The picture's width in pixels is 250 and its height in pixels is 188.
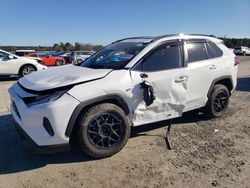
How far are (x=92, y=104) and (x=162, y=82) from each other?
48.1 inches

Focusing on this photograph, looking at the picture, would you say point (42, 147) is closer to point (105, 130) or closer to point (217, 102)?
point (105, 130)

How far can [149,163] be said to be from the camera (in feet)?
13.4

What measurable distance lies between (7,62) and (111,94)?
10912 millimetres

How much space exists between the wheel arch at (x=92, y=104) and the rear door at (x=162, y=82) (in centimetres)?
17

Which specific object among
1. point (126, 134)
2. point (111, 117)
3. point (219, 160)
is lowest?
point (219, 160)

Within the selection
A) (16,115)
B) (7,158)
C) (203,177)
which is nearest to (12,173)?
(7,158)

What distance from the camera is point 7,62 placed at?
44.8 feet

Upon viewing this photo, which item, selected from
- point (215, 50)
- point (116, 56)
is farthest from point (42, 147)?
point (215, 50)

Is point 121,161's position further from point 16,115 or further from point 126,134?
point 16,115

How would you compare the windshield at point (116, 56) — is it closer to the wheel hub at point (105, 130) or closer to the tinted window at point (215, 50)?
the wheel hub at point (105, 130)

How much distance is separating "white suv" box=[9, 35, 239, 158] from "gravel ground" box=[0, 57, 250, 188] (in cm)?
30

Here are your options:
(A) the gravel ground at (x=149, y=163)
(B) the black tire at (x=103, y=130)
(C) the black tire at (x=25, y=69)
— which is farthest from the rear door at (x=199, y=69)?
(C) the black tire at (x=25, y=69)

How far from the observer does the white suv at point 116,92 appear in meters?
3.79

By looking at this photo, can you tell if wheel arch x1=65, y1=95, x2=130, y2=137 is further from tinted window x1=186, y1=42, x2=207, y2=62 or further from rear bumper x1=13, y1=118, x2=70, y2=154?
tinted window x1=186, y1=42, x2=207, y2=62
